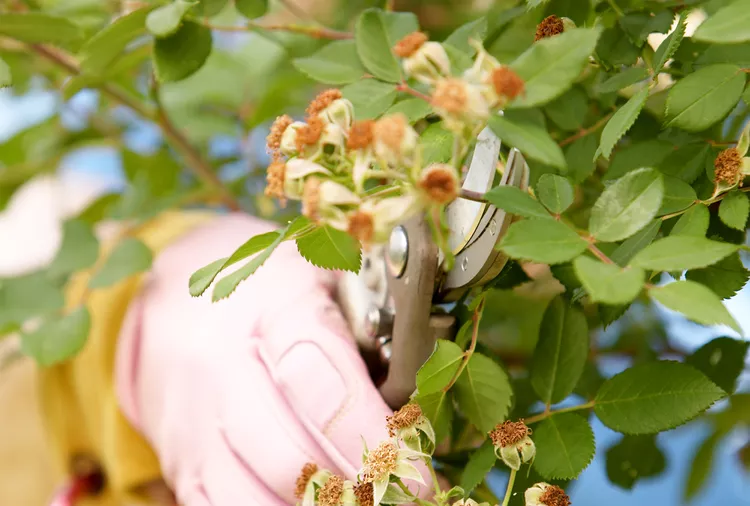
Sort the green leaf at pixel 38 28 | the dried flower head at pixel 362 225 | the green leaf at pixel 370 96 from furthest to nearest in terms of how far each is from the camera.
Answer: the green leaf at pixel 38 28
the green leaf at pixel 370 96
the dried flower head at pixel 362 225

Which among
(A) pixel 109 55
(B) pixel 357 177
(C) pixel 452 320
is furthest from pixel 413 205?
(A) pixel 109 55

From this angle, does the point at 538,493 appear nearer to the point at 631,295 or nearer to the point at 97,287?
the point at 631,295

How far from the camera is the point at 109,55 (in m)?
0.44

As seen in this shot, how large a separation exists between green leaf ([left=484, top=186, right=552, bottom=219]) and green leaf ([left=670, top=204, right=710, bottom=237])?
0.22ft

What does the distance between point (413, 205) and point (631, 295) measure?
0.08 m

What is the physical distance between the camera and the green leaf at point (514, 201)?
11.2 inches

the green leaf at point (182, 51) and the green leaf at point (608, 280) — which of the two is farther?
the green leaf at point (182, 51)

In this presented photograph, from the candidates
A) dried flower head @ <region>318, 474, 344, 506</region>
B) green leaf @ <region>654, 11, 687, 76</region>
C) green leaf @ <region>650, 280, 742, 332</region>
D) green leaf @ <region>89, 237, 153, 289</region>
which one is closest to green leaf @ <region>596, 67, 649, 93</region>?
green leaf @ <region>654, 11, 687, 76</region>

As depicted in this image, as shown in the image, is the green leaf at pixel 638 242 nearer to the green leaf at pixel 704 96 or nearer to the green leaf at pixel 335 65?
the green leaf at pixel 704 96

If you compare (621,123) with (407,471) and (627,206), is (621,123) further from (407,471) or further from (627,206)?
(407,471)

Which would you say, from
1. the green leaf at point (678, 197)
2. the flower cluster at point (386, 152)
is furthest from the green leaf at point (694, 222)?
the flower cluster at point (386, 152)

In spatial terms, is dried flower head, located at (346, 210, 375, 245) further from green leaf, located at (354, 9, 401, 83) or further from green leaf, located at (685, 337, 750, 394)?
green leaf, located at (685, 337, 750, 394)

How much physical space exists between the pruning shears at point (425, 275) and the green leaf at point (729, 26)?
0.27 ft

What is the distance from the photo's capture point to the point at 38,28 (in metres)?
0.46
